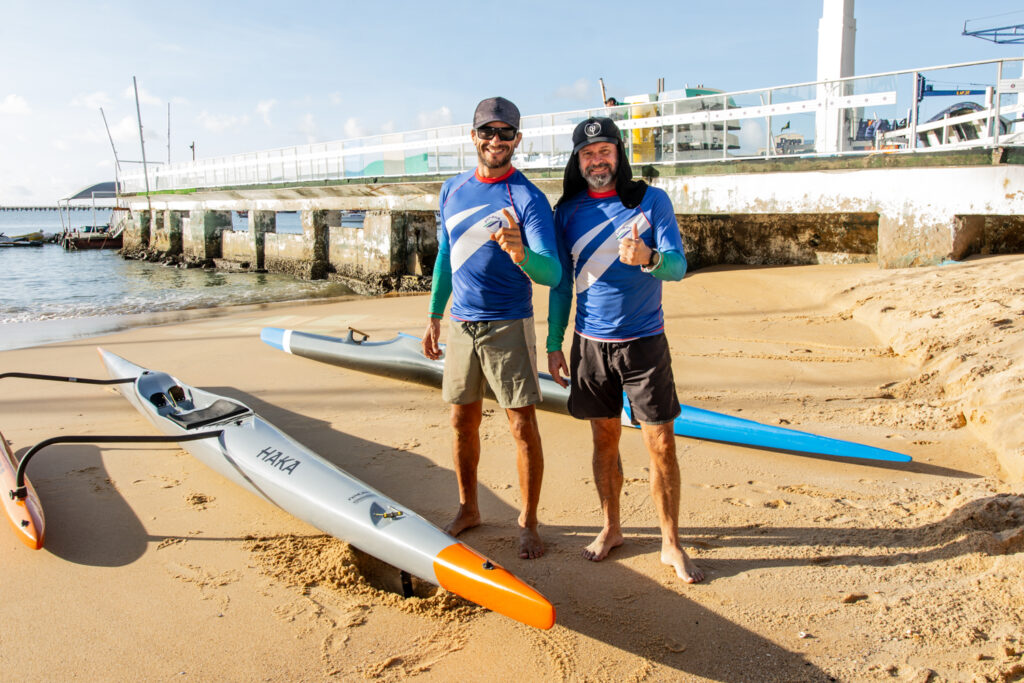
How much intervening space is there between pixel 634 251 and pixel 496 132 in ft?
2.67

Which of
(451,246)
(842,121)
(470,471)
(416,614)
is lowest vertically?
(416,614)

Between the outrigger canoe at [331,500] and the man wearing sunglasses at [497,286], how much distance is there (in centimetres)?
50

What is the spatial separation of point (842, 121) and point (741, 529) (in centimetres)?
675

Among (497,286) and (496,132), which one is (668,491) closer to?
(497,286)

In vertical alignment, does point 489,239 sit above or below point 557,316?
above

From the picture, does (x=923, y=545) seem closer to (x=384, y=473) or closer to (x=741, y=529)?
(x=741, y=529)

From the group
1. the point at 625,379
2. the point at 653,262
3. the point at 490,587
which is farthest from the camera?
the point at 625,379

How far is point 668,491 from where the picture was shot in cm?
258

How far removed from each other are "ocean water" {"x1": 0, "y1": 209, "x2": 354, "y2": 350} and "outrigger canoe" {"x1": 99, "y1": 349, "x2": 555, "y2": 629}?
6.93m

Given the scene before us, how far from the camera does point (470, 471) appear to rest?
3002mm

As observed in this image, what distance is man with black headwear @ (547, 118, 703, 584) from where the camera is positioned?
2.55 m

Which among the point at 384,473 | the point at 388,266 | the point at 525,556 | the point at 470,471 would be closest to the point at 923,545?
the point at 525,556

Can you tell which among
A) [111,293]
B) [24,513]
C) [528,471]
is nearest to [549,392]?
[528,471]

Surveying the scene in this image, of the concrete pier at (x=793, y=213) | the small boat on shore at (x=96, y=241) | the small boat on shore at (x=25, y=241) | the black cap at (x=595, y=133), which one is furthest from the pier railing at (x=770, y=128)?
the small boat on shore at (x=25, y=241)
